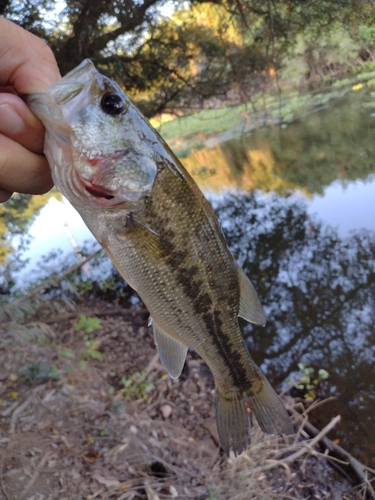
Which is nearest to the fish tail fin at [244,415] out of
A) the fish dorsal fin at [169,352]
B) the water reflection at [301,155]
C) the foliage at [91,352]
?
the fish dorsal fin at [169,352]

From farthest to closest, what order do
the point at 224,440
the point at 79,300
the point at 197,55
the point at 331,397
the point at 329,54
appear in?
the point at 329,54 → the point at 197,55 → the point at 79,300 → the point at 331,397 → the point at 224,440

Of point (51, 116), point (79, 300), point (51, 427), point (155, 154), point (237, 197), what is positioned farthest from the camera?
point (237, 197)

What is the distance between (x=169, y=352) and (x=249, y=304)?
0.49m

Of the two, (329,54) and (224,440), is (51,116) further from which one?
(329,54)

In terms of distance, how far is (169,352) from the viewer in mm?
1975

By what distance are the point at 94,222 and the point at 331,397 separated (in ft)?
13.0

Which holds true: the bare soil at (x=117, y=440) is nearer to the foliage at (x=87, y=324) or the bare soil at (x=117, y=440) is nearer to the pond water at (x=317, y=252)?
the foliage at (x=87, y=324)

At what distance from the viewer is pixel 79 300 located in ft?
22.7

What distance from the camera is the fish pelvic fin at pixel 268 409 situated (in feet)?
6.82

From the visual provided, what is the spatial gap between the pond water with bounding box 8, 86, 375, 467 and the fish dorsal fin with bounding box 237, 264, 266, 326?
2.94m

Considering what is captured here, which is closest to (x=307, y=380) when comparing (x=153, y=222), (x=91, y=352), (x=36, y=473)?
(x=91, y=352)

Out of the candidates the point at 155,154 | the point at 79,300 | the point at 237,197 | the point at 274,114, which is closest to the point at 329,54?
the point at 274,114

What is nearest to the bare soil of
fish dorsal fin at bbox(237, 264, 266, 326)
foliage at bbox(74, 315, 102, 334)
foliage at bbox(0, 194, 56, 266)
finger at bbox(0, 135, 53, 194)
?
foliage at bbox(74, 315, 102, 334)

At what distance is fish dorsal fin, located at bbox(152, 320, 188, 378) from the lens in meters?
1.95
